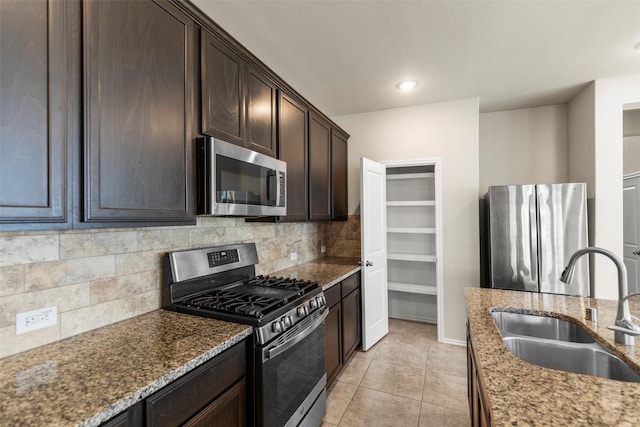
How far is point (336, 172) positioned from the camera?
3.43m

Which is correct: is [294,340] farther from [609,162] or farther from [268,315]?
[609,162]

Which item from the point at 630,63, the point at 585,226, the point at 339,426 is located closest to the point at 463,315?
the point at 585,226

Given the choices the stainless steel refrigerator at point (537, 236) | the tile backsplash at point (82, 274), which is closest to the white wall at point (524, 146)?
the stainless steel refrigerator at point (537, 236)

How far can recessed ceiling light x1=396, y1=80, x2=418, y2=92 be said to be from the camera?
2932 millimetres

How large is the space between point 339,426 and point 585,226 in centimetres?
276

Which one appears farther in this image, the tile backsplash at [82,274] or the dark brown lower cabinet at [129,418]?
the tile backsplash at [82,274]

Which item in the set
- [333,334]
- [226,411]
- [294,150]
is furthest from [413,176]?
[226,411]

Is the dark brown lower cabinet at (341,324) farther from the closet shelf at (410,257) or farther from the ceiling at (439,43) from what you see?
the ceiling at (439,43)

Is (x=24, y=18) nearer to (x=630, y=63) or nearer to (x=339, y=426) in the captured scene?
(x=339, y=426)

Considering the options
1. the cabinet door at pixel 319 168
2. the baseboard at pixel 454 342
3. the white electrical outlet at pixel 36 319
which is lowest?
the baseboard at pixel 454 342

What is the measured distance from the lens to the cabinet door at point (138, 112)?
3.62ft

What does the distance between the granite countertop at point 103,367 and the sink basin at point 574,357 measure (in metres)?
1.35

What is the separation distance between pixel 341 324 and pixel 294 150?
5.22 feet

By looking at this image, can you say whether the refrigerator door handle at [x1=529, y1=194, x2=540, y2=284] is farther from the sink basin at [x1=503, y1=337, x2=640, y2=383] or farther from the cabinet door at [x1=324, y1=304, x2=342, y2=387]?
the cabinet door at [x1=324, y1=304, x2=342, y2=387]
